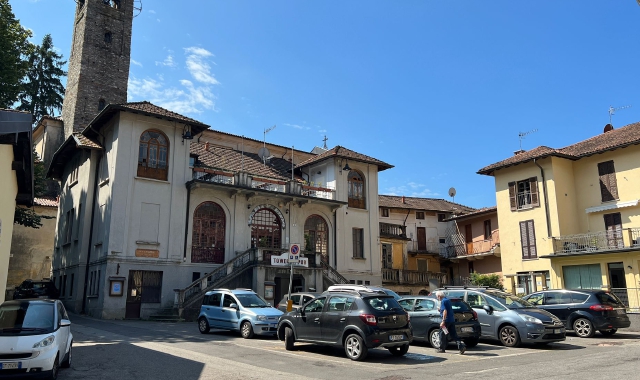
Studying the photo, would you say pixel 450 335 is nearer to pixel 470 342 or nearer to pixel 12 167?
pixel 470 342

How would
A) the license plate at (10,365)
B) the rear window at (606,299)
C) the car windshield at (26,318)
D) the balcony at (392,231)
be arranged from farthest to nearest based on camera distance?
1. the balcony at (392,231)
2. the rear window at (606,299)
3. the car windshield at (26,318)
4. the license plate at (10,365)

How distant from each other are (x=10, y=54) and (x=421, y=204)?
3336cm

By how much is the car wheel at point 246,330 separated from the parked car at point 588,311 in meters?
11.0

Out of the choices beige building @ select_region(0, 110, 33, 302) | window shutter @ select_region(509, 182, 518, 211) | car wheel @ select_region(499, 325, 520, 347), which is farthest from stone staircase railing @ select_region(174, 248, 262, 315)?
window shutter @ select_region(509, 182, 518, 211)

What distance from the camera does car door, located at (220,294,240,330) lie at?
1700cm

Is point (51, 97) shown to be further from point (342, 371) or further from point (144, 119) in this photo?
point (342, 371)

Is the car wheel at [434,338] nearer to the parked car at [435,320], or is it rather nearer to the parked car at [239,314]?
the parked car at [435,320]

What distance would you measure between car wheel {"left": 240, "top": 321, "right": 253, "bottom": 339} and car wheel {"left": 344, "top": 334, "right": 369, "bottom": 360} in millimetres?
5400

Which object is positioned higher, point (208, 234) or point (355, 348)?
point (208, 234)

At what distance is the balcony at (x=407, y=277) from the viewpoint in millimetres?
34750

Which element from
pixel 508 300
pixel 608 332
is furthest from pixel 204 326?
pixel 608 332

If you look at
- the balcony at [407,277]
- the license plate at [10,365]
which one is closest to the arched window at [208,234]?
the balcony at [407,277]

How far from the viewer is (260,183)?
102 ft

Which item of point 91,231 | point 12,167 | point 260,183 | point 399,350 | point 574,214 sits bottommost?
point 399,350
